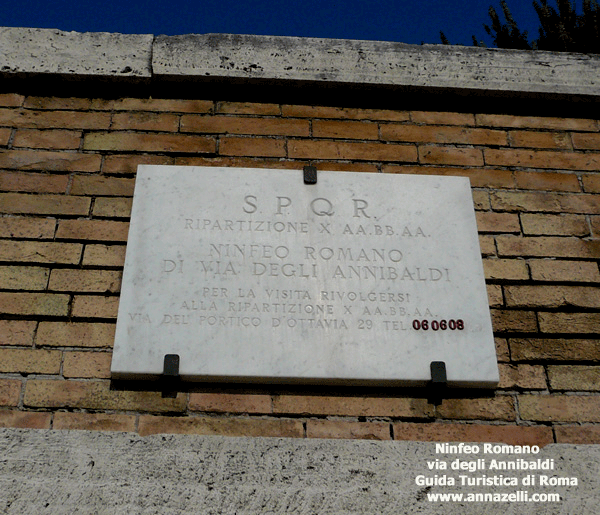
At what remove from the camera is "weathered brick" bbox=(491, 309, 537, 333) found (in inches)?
84.2

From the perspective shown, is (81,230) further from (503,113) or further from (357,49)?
(503,113)

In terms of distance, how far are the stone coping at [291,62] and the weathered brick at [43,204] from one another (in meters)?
0.57

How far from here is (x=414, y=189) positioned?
2312mm

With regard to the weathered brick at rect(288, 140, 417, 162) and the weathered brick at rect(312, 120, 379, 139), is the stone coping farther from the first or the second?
the weathered brick at rect(288, 140, 417, 162)

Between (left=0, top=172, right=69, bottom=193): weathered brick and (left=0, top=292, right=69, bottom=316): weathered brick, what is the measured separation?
43 cm

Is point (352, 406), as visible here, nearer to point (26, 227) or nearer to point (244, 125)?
point (244, 125)

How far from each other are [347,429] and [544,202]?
123 cm

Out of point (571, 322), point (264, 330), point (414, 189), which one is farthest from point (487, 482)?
point (414, 189)

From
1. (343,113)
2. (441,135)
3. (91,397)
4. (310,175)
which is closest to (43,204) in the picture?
(91,397)

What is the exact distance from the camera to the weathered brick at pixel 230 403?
1950mm

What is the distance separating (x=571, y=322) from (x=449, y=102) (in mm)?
1065

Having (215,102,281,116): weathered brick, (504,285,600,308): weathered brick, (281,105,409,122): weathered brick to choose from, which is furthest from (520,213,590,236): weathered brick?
(215,102,281,116): weathered brick

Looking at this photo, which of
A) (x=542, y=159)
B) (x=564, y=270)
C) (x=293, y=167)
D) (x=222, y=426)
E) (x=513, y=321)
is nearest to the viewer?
(x=222, y=426)

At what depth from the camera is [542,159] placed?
2.50m
